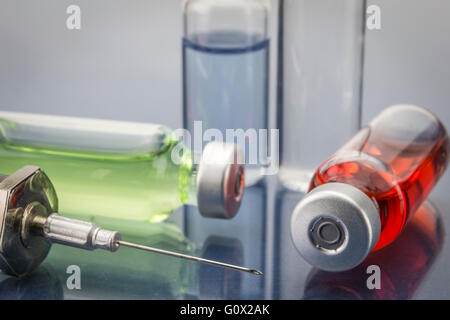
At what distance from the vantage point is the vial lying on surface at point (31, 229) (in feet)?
2.35

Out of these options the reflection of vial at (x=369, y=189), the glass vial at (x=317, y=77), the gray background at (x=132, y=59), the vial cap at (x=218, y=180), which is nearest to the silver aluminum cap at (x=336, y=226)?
the reflection of vial at (x=369, y=189)

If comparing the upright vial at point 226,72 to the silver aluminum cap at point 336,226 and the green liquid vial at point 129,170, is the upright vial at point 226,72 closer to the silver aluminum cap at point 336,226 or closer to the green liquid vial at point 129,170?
the green liquid vial at point 129,170

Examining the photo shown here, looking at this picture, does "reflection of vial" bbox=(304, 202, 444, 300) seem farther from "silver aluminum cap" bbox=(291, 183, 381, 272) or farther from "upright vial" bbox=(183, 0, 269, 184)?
"upright vial" bbox=(183, 0, 269, 184)

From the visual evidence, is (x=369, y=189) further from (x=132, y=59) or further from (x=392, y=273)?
(x=132, y=59)

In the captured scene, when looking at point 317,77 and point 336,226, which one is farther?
point 317,77

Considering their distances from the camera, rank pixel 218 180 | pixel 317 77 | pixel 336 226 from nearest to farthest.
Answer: pixel 336 226 < pixel 218 180 < pixel 317 77

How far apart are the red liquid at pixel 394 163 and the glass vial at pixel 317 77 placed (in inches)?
2.1

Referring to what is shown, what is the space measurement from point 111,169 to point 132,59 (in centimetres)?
65

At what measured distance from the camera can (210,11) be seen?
1034mm

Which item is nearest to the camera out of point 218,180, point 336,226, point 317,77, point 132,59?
point 336,226

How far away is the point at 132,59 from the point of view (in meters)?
1.50

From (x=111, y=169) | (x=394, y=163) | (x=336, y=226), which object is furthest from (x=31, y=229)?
(x=394, y=163)

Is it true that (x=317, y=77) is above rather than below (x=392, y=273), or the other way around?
above

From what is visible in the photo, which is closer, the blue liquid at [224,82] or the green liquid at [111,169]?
the green liquid at [111,169]
